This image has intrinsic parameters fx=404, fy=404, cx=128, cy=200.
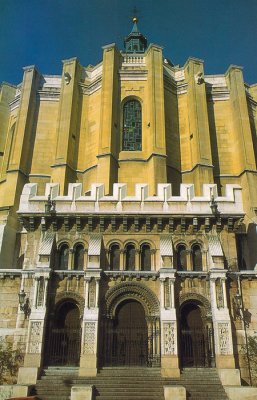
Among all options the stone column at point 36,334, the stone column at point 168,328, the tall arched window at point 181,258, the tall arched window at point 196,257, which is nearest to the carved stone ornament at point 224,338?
the stone column at point 168,328

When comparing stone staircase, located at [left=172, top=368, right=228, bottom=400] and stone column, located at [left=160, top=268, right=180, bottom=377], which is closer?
stone staircase, located at [left=172, top=368, right=228, bottom=400]

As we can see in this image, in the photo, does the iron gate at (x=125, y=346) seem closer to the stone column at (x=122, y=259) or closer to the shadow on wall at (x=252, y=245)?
the stone column at (x=122, y=259)

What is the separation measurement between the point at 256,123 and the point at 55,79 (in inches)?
681

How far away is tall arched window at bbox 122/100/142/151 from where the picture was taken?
98.6ft

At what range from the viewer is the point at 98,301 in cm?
1819

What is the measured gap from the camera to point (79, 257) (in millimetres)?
19875

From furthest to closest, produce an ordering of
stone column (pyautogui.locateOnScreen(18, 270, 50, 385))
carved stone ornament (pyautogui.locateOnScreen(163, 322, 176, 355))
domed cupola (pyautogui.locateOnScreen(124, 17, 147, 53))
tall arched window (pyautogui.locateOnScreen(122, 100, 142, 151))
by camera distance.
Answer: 1. domed cupola (pyautogui.locateOnScreen(124, 17, 147, 53))
2. tall arched window (pyautogui.locateOnScreen(122, 100, 142, 151))
3. carved stone ornament (pyautogui.locateOnScreen(163, 322, 176, 355))
4. stone column (pyautogui.locateOnScreen(18, 270, 50, 385))

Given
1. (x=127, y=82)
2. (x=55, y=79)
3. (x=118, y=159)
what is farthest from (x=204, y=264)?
(x=55, y=79)

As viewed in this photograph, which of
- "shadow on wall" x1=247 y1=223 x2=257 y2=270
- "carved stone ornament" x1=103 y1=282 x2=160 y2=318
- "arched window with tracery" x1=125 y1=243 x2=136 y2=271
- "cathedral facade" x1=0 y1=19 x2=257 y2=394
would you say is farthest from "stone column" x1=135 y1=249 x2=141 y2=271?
"shadow on wall" x1=247 y1=223 x2=257 y2=270

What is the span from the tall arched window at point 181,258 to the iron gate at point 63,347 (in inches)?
221

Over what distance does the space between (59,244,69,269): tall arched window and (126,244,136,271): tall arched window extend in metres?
2.97

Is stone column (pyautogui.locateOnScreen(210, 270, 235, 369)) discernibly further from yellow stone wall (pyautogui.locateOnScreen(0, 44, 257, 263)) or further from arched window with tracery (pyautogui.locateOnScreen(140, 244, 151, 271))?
yellow stone wall (pyautogui.locateOnScreen(0, 44, 257, 263))

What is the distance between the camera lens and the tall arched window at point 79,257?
1969 centimetres

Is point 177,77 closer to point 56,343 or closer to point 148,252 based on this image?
point 148,252
